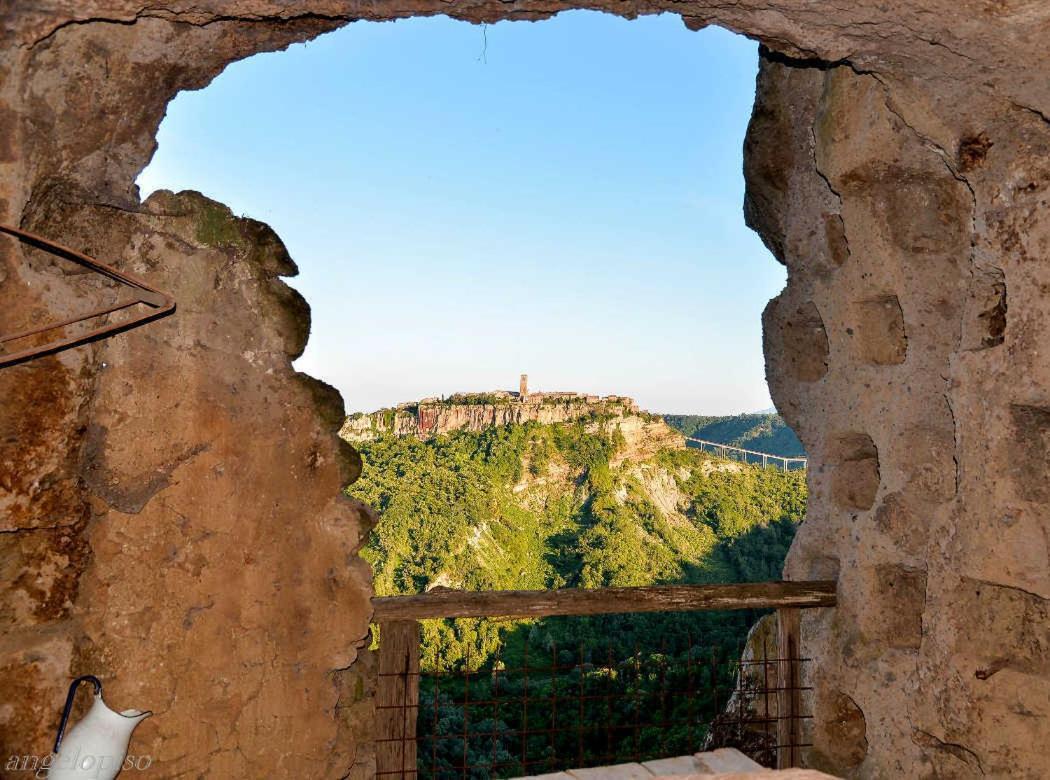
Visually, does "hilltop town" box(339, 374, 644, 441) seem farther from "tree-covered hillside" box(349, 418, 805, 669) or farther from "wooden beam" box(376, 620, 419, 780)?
"wooden beam" box(376, 620, 419, 780)

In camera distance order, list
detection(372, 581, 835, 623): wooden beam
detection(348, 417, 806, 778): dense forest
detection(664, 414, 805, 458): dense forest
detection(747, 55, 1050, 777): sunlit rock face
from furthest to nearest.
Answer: detection(664, 414, 805, 458): dense forest
detection(348, 417, 806, 778): dense forest
detection(372, 581, 835, 623): wooden beam
detection(747, 55, 1050, 777): sunlit rock face

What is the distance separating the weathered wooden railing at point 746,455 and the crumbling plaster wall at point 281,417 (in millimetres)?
21487

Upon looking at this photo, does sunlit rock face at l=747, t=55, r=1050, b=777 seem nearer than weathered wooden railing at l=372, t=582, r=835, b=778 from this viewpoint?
Yes

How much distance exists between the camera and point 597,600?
3.12m

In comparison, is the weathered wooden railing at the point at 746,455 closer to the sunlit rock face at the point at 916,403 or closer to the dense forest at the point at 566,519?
the dense forest at the point at 566,519

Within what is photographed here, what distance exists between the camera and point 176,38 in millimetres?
2504

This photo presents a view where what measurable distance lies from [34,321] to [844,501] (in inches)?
112

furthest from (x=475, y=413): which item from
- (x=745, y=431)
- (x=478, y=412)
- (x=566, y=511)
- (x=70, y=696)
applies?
(x=70, y=696)

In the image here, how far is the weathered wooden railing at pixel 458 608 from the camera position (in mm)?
2941

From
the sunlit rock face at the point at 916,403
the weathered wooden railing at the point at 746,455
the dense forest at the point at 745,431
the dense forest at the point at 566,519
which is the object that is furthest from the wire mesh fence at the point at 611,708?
the dense forest at the point at 745,431

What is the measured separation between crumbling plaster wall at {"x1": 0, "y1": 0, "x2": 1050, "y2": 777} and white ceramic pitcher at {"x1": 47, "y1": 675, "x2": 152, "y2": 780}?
0.20m

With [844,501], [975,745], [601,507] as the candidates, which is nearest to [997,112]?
[844,501]

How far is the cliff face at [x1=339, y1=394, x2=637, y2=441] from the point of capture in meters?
25.7

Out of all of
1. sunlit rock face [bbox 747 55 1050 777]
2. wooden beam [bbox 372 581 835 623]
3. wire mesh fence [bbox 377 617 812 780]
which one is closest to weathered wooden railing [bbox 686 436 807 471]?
wire mesh fence [bbox 377 617 812 780]
